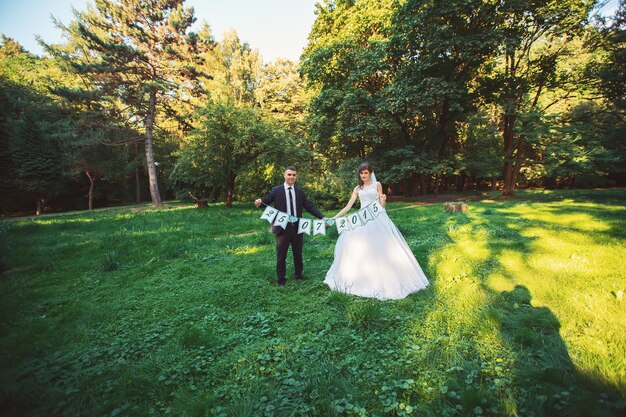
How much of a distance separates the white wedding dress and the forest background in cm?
1378

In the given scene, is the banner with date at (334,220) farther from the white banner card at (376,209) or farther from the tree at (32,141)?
the tree at (32,141)

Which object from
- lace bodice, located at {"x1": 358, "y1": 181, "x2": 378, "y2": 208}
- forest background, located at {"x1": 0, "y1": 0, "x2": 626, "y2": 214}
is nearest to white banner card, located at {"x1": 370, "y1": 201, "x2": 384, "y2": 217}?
lace bodice, located at {"x1": 358, "y1": 181, "x2": 378, "y2": 208}

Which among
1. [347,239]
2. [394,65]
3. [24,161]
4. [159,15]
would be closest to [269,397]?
[347,239]

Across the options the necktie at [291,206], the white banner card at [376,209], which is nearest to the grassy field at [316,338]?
the necktie at [291,206]

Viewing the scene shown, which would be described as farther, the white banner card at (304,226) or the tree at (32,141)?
the tree at (32,141)

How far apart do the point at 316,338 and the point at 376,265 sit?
6.84 ft

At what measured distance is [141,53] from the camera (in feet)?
Answer: 68.1

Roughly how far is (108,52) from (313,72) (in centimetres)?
1493

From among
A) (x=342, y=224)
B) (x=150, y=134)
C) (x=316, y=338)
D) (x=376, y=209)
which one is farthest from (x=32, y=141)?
(x=316, y=338)

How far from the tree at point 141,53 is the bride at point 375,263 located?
71.3 ft

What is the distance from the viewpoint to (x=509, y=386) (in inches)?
112

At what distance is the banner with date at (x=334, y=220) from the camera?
5.75 m

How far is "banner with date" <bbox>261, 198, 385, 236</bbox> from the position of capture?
575 centimetres

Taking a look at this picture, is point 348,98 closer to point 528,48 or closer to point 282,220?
point 528,48
